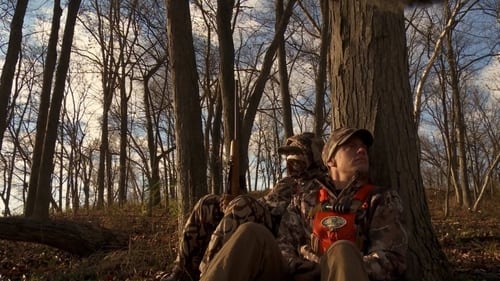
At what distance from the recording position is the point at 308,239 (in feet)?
11.8

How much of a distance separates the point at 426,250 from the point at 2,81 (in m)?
9.82

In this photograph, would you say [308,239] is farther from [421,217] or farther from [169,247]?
[169,247]

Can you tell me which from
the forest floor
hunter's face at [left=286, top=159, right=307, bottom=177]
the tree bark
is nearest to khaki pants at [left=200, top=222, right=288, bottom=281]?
hunter's face at [left=286, top=159, right=307, bottom=177]

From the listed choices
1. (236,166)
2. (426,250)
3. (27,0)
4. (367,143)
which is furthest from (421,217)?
(27,0)

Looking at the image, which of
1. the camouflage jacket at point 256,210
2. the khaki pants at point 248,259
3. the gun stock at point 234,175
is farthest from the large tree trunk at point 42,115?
the khaki pants at point 248,259

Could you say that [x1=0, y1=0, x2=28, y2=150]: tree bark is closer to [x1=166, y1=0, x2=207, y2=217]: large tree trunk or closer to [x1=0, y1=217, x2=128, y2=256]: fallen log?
[x1=0, y1=217, x2=128, y2=256]: fallen log

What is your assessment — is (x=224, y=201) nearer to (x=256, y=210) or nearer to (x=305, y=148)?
(x=256, y=210)

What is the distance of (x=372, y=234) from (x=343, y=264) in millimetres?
740

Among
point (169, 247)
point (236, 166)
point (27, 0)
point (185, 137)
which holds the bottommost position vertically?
point (169, 247)

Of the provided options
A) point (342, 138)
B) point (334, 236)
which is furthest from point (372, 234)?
point (342, 138)

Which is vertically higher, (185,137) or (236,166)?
(185,137)

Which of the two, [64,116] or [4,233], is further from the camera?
[64,116]

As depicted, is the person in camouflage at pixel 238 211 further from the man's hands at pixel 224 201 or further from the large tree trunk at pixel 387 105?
the large tree trunk at pixel 387 105

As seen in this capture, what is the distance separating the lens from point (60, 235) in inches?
301
